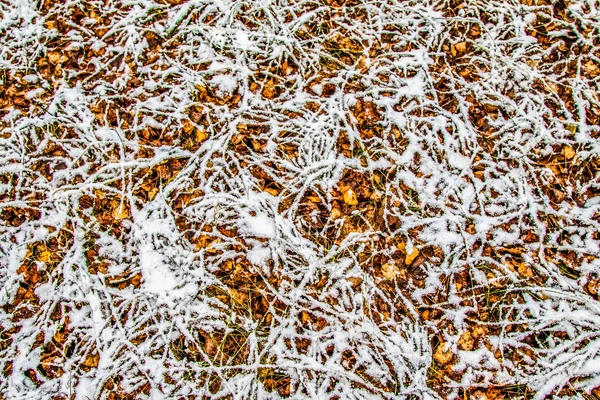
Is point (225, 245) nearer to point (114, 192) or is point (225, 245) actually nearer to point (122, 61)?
point (114, 192)

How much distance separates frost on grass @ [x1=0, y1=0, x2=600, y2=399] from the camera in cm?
220

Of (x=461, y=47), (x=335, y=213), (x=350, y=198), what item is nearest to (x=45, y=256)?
(x=335, y=213)

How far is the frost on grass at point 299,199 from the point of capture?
220 centimetres

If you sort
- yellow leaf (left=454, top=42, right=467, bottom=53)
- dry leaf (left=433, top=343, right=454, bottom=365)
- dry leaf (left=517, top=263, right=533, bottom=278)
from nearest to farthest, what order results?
dry leaf (left=433, top=343, right=454, bottom=365)
dry leaf (left=517, top=263, right=533, bottom=278)
yellow leaf (left=454, top=42, right=467, bottom=53)

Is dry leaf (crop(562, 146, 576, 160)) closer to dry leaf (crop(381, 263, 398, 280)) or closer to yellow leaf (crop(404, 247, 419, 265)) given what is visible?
yellow leaf (crop(404, 247, 419, 265))

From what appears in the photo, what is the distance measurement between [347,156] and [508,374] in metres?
1.60

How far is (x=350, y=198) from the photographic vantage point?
8.18ft

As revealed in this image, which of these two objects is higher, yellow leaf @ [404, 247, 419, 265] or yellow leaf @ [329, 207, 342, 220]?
yellow leaf @ [329, 207, 342, 220]

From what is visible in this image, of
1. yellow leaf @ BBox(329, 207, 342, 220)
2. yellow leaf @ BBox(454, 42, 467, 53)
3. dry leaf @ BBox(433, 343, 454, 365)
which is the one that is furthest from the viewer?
yellow leaf @ BBox(454, 42, 467, 53)

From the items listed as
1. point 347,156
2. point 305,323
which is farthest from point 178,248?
point 347,156

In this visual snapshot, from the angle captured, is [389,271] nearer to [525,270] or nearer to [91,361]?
[525,270]

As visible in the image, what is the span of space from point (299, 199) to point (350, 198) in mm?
335

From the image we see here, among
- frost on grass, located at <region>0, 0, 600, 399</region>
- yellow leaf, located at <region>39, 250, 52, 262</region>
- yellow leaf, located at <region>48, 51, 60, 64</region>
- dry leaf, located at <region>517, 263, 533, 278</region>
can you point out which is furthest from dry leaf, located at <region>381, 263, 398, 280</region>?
yellow leaf, located at <region>48, 51, 60, 64</region>

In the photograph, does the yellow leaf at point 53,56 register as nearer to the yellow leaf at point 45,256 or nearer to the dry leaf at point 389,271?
the yellow leaf at point 45,256
